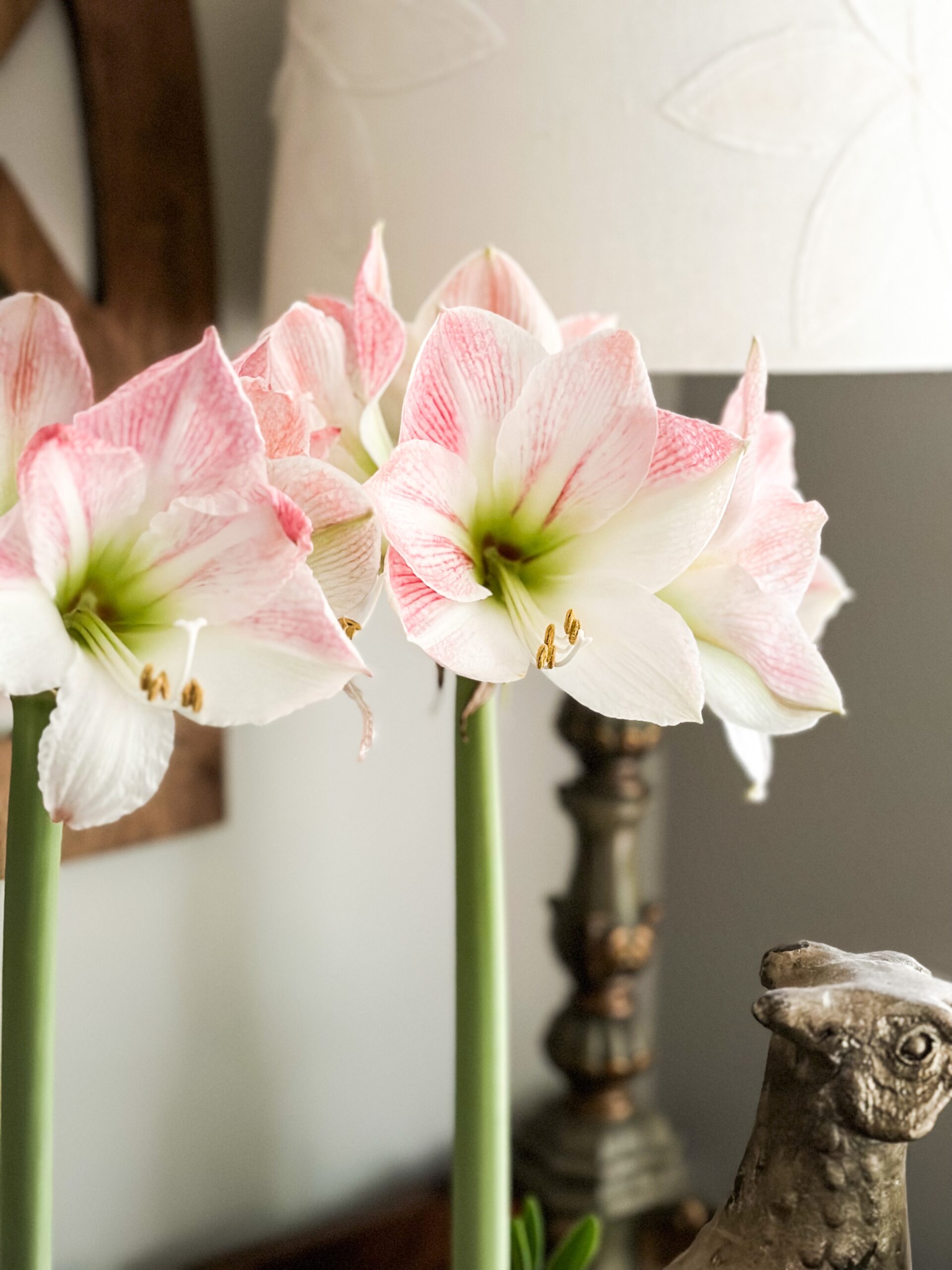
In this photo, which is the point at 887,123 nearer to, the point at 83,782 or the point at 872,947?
the point at 83,782

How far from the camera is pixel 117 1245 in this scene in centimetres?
83

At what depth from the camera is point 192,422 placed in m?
0.28

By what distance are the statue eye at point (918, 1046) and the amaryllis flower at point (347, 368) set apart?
0.23 meters

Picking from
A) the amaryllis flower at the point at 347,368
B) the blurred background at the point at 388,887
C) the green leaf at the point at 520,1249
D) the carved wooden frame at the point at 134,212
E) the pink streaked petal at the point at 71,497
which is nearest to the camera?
the pink streaked petal at the point at 71,497

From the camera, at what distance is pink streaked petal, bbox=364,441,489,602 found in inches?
12.0

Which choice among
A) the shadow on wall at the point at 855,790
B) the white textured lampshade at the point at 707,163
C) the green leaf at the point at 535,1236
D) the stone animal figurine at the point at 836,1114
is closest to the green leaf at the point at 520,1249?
the green leaf at the point at 535,1236

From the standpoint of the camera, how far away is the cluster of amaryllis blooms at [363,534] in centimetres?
28

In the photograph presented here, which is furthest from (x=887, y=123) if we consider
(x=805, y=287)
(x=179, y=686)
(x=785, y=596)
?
(x=179, y=686)

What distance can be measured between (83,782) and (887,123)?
47cm

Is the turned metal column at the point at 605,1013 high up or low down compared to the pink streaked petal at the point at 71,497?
down

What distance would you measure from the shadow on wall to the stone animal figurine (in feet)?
2.17

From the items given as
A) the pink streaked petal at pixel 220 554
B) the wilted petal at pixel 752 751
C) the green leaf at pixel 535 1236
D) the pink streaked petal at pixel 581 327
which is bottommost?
the green leaf at pixel 535 1236

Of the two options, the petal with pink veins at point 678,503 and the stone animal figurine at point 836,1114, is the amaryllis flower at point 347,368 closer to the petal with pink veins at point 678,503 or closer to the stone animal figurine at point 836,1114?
the petal with pink veins at point 678,503

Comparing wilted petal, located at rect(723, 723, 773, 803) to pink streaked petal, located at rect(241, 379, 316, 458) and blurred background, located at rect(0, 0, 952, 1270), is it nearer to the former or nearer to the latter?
pink streaked petal, located at rect(241, 379, 316, 458)
